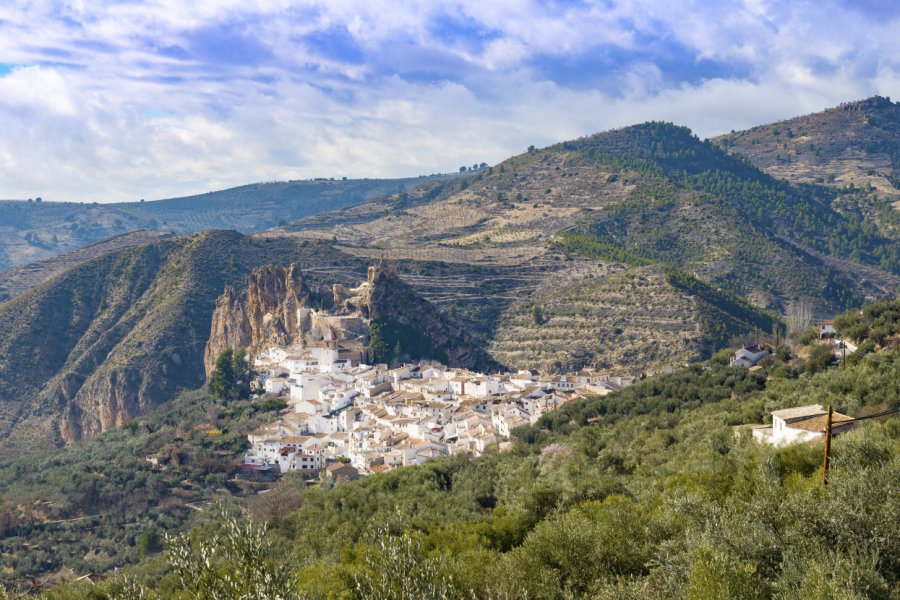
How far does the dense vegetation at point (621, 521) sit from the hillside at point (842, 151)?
101 meters

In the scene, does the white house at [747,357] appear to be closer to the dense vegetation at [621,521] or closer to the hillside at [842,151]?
the dense vegetation at [621,521]

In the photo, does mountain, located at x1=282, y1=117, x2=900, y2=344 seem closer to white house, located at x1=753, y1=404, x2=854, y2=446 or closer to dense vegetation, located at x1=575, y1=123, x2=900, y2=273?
dense vegetation, located at x1=575, y1=123, x2=900, y2=273

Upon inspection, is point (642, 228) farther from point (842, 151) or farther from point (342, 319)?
point (842, 151)

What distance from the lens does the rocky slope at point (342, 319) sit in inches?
2431

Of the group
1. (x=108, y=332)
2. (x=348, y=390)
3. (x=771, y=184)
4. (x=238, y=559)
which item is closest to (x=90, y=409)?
(x=108, y=332)

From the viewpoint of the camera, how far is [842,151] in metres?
145

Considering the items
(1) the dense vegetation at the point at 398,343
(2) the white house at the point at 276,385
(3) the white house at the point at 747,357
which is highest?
(3) the white house at the point at 747,357

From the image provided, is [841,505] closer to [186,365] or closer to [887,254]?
[186,365]

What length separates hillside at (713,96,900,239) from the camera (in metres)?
126

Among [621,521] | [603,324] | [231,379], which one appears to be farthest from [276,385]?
[621,521]

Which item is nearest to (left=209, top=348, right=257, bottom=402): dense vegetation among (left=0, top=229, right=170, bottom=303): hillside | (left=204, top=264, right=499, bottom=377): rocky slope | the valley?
the valley

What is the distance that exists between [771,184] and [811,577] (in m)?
126

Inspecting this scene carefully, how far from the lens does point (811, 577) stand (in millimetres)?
10797

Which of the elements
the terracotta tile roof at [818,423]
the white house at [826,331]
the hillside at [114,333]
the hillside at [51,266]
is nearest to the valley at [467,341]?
the hillside at [114,333]
